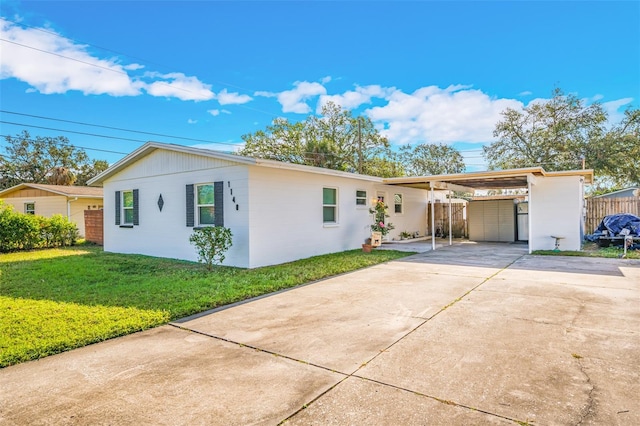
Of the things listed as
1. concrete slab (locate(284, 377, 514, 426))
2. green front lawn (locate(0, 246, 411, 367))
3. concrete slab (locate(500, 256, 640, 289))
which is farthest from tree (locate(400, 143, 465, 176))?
concrete slab (locate(284, 377, 514, 426))

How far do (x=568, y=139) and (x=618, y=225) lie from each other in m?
13.0

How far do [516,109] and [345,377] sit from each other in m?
26.7

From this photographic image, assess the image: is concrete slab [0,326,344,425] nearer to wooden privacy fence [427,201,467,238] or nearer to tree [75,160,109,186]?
wooden privacy fence [427,201,467,238]

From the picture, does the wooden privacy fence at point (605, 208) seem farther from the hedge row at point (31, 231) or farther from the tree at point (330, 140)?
the hedge row at point (31, 231)

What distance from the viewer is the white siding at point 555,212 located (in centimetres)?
1082

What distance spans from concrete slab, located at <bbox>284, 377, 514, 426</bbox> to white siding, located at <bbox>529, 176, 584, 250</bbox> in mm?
9939

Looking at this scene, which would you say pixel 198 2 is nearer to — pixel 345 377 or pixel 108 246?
pixel 108 246

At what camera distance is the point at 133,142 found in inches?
838

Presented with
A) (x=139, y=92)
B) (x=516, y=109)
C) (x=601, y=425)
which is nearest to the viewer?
(x=601, y=425)

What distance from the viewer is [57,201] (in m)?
18.7

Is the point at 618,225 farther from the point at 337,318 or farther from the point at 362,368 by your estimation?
the point at 362,368

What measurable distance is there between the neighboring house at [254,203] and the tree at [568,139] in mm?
11881

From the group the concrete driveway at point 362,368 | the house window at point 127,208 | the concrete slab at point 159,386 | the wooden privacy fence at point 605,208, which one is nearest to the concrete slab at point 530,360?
the concrete driveway at point 362,368

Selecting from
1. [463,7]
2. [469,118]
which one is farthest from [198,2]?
[469,118]
